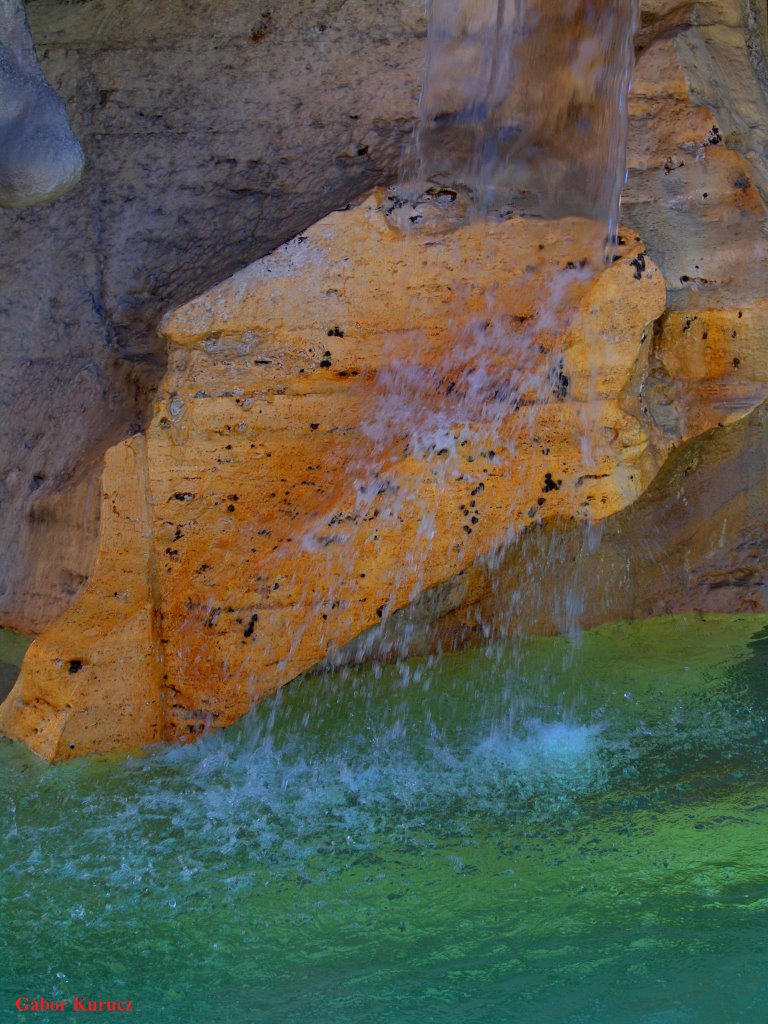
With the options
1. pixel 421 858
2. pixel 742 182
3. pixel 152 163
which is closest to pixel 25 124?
pixel 152 163

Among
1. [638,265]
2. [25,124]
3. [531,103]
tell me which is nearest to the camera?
[25,124]

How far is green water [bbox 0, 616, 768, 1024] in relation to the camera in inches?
73.0

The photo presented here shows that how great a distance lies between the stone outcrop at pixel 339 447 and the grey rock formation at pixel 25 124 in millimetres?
505

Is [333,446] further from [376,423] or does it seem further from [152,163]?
[152,163]

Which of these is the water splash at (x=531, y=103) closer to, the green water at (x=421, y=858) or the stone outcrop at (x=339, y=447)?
the stone outcrop at (x=339, y=447)

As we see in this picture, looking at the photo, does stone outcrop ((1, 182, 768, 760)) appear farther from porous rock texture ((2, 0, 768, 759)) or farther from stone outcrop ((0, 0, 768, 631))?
stone outcrop ((0, 0, 768, 631))

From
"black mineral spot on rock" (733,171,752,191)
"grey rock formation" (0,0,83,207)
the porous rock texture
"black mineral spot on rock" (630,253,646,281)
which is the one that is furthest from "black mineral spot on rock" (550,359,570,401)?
"grey rock formation" (0,0,83,207)

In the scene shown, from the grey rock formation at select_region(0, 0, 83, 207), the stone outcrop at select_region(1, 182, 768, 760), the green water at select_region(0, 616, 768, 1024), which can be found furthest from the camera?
the stone outcrop at select_region(1, 182, 768, 760)

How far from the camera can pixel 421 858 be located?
2197 mm

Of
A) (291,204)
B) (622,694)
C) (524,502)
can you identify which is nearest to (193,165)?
(291,204)

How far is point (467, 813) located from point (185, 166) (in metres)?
1.58

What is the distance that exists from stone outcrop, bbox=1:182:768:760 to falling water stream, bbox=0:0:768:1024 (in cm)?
4

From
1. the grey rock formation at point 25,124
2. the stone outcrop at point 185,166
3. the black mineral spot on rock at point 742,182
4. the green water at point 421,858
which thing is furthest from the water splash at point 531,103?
the green water at point 421,858

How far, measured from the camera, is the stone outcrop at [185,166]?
2754mm
